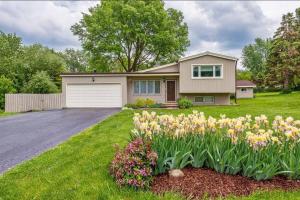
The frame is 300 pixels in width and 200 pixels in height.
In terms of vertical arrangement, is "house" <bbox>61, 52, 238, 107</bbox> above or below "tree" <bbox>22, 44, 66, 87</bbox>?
below

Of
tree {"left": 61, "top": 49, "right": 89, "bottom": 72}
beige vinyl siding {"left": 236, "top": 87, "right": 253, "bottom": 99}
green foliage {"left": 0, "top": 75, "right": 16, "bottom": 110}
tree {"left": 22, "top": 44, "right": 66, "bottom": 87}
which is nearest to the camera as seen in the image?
green foliage {"left": 0, "top": 75, "right": 16, "bottom": 110}

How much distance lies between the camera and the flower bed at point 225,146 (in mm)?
3965

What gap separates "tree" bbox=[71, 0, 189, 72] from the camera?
29.4 meters

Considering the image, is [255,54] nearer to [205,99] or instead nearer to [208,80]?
[205,99]

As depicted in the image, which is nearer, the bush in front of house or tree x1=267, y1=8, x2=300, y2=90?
the bush in front of house

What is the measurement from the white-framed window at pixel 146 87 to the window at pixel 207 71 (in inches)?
144

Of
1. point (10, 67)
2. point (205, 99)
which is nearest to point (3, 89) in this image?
point (10, 67)

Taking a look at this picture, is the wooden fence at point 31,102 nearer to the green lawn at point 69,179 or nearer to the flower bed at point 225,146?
the green lawn at point 69,179

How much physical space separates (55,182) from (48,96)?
18960 millimetres

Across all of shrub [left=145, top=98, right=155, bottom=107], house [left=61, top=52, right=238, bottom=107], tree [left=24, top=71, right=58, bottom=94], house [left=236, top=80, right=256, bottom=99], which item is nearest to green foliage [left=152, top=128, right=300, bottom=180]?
shrub [left=145, top=98, right=155, bottom=107]

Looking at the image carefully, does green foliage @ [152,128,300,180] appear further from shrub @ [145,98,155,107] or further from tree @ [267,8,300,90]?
tree @ [267,8,300,90]

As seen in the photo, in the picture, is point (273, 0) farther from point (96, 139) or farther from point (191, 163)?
point (191, 163)

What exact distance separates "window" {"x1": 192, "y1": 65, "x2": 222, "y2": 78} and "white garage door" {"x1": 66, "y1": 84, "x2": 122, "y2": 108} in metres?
6.48

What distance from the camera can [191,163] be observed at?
447cm
